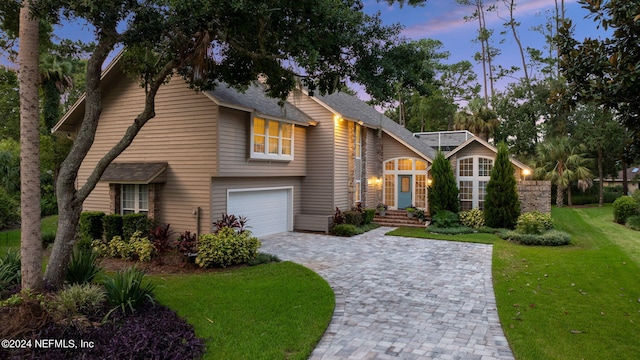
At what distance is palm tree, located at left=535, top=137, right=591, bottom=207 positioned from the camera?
92.2 ft

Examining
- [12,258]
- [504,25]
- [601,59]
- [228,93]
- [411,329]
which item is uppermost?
[504,25]

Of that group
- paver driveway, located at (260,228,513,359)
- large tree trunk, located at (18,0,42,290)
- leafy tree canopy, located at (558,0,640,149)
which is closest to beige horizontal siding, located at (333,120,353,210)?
paver driveway, located at (260,228,513,359)

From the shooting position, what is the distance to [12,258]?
23.8 feet

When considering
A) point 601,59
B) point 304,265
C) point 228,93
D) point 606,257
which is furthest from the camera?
point 228,93

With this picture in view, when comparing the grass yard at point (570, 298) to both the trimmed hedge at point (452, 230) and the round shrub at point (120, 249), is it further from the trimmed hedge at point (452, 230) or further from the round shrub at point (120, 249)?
the round shrub at point (120, 249)

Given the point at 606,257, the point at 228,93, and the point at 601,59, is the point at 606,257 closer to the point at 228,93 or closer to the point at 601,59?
the point at 601,59

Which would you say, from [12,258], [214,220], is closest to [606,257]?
[214,220]

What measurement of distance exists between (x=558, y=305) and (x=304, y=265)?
6.18m

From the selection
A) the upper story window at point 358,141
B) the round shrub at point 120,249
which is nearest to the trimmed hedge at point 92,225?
the round shrub at point 120,249

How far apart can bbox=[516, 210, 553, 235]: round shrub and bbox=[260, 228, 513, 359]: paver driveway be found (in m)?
3.12

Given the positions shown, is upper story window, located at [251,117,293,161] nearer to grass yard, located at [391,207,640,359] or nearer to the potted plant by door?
the potted plant by door

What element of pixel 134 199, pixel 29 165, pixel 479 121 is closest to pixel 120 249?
pixel 134 199

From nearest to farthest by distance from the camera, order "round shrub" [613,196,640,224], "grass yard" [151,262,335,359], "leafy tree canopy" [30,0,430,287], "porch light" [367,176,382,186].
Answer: "grass yard" [151,262,335,359], "leafy tree canopy" [30,0,430,287], "round shrub" [613,196,640,224], "porch light" [367,176,382,186]

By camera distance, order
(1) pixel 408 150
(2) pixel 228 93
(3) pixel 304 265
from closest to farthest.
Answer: (3) pixel 304 265 < (2) pixel 228 93 < (1) pixel 408 150
